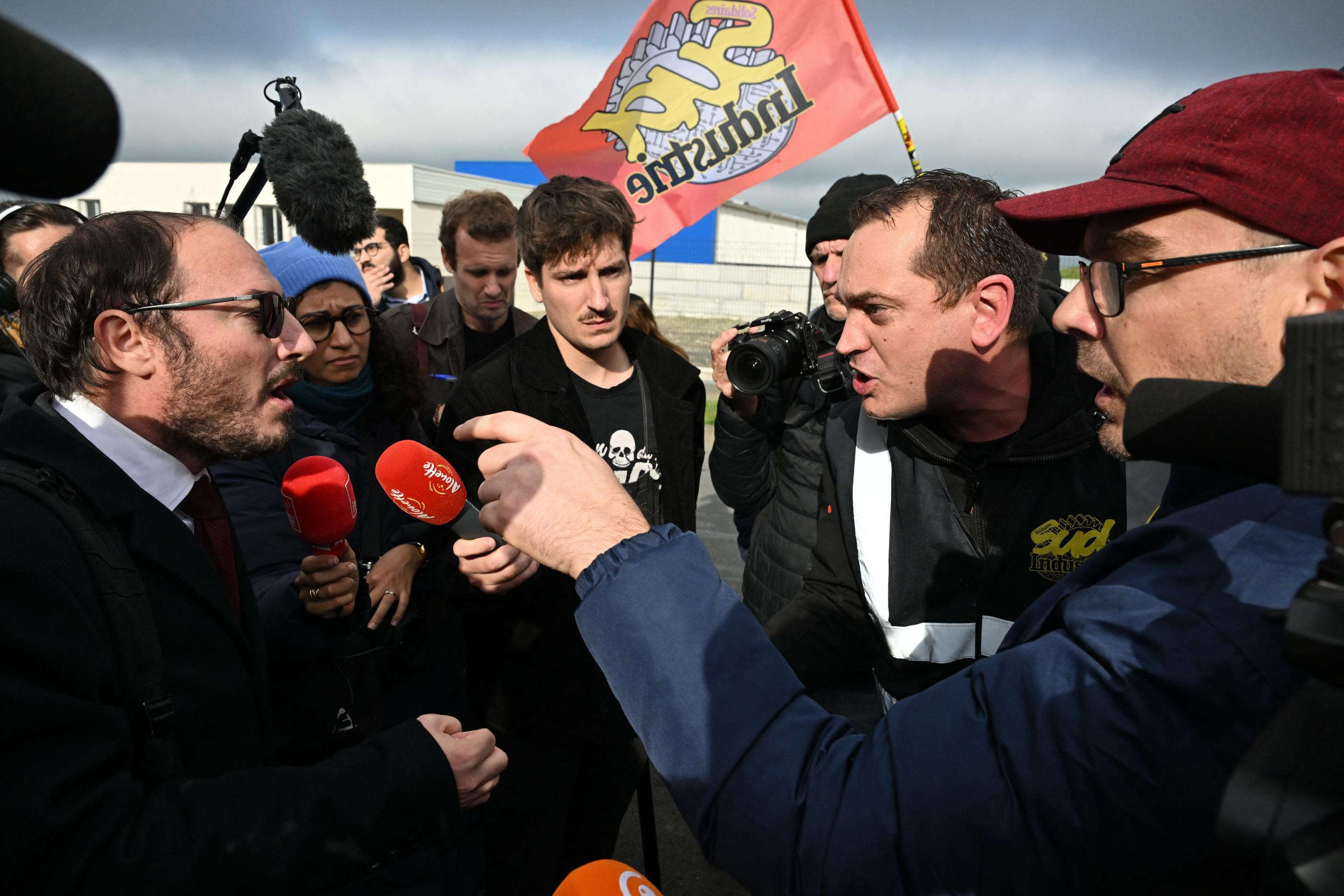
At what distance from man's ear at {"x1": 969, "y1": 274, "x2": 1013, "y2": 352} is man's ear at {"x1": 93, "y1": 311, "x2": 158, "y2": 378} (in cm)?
185

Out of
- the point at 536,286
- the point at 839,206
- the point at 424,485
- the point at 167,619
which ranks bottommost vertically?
the point at 167,619

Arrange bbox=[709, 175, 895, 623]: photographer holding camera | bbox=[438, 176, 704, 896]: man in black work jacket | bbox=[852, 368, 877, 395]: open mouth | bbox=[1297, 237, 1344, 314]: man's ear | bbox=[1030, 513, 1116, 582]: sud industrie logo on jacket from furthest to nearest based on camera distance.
Result: bbox=[709, 175, 895, 623]: photographer holding camera
bbox=[438, 176, 704, 896]: man in black work jacket
bbox=[852, 368, 877, 395]: open mouth
bbox=[1030, 513, 1116, 582]: sud industrie logo on jacket
bbox=[1297, 237, 1344, 314]: man's ear

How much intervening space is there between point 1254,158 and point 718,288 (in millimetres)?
14100

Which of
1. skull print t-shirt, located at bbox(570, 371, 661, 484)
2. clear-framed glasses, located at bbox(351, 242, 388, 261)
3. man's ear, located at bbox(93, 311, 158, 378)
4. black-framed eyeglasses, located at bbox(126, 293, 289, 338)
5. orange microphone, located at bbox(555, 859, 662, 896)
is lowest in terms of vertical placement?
orange microphone, located at bbox(555, 859, 662, 896)

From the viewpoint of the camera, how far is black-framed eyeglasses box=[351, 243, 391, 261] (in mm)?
5734

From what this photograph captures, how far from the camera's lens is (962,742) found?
86 centimetres

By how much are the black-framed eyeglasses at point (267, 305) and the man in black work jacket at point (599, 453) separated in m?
0.76

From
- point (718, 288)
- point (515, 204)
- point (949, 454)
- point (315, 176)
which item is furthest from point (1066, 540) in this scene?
point (718, 288)

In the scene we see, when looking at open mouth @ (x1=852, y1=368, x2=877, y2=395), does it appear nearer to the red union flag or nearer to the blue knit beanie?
the blue knit beanie

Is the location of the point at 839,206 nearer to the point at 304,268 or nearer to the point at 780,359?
the point at 780,359

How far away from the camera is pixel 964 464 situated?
6.42ft

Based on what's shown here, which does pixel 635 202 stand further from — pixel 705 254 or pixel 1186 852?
pixel 705 254

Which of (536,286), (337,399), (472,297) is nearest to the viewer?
(337,399)

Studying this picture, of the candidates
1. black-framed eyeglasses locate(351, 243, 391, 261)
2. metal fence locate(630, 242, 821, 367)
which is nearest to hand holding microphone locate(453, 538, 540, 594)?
black-framed eyeglasses locate(351, 243, 391, 261)
